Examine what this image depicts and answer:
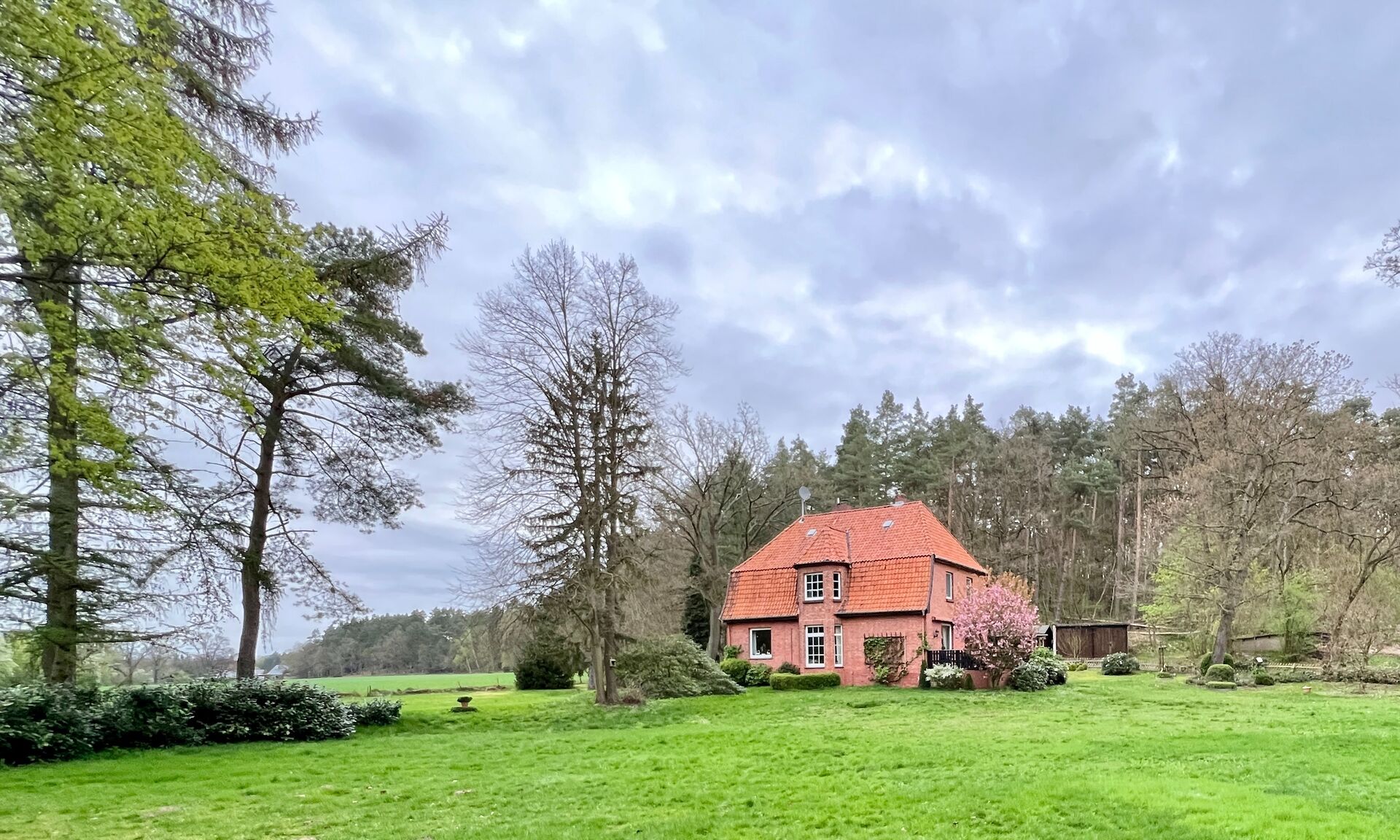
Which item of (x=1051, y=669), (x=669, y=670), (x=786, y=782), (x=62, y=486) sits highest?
(x=62, y=486)

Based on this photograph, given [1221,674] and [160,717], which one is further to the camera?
[1221,674]

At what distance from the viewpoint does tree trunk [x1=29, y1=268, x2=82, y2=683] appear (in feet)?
20.4

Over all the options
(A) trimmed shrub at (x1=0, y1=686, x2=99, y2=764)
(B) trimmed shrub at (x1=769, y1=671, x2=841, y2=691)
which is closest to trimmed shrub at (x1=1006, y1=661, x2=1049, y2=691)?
(B) trimmed shrub at (x1=769, y1=671, x2=841, y2=691)

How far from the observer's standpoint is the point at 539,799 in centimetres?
954

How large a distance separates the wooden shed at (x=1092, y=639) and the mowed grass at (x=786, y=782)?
21377mm

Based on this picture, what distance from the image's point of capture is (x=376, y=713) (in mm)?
18578

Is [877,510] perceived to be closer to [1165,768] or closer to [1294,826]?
[1165,768]

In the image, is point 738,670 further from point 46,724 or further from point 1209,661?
point 46,724

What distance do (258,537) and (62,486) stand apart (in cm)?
570

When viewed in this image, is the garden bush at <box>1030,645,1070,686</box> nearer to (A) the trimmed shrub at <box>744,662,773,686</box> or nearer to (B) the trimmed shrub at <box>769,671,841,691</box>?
(B) the trimmed shrub at <box>769,671,841,691</box>

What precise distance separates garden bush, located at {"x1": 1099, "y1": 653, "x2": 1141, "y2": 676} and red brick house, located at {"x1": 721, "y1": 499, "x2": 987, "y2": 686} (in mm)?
5938

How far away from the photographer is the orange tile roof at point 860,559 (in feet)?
93.4

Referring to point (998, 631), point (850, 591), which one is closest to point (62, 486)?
point (998, 631)

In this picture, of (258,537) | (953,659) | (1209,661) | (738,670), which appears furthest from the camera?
(738,670)
